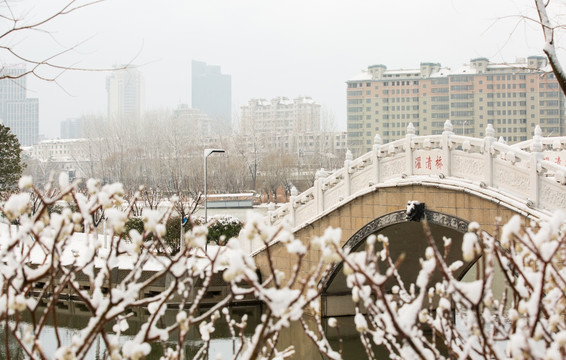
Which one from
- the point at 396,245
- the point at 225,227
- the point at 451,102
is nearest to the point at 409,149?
the point at 396,245

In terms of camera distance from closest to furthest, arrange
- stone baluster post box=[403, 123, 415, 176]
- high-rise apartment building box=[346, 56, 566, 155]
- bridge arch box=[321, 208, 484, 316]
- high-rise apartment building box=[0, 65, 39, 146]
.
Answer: stone baluster post box=[403, 123, 415, 176] → bridge arch box=[321, 208, 484, 316] → high-rise apartment building box=[346, 56, 566, 155] → high-rise apartment building box=[0, 65, 39, 146]

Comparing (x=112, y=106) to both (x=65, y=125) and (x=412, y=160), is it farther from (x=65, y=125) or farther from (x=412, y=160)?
(x=412, y=160)

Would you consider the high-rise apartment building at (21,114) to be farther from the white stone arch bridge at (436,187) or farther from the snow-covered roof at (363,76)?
the white stone arch bridge at (436,187)

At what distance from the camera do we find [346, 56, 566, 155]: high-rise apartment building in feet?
174

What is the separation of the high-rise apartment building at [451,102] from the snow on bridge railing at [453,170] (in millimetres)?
36814

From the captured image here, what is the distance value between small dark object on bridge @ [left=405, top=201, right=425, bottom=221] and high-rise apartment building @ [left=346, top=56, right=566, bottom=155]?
128ft

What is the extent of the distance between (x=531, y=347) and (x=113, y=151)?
43.5 meters

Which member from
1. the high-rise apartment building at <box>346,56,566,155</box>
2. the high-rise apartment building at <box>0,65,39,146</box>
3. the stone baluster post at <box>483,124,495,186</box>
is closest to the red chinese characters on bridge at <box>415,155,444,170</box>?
the stone baluster post at <box>483,124,495,186</box>

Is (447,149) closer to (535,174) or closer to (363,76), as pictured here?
(535,174)

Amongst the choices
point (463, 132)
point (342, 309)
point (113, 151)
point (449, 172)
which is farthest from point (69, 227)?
point (463, 132)

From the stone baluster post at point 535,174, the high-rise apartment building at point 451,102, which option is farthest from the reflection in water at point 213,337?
the high-rise apartment building at point 451,102

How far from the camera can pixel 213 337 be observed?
12.8 metres

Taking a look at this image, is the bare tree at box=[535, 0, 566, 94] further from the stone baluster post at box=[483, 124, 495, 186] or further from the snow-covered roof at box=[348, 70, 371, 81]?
the snow-covered roof at box=[348, 70, 371, 81]

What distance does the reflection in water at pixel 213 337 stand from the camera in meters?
11.4
